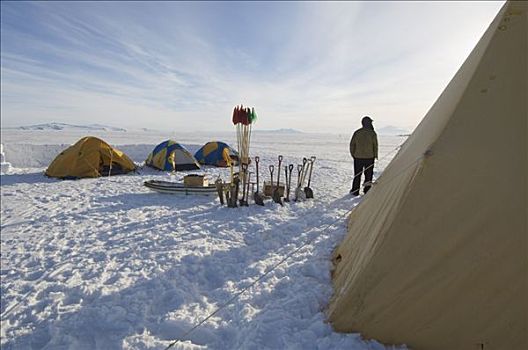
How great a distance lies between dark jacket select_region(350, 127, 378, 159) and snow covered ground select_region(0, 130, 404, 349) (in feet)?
3.83

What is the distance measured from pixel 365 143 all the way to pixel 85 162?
9443 millimetres

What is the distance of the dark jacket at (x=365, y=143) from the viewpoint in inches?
292

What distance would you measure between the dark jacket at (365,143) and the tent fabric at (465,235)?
4.83 meters

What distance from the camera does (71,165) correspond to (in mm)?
10844

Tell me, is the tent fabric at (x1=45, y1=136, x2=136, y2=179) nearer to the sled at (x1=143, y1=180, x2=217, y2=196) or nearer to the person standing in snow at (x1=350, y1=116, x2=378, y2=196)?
the sled at (x1=143, y1=180, x2=217, y2=196)

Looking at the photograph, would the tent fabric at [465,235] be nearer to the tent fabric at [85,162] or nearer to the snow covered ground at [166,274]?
the snow covered ground at [166,274]

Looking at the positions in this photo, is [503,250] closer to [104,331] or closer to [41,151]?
[104,331]

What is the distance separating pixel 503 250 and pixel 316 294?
1.64 m

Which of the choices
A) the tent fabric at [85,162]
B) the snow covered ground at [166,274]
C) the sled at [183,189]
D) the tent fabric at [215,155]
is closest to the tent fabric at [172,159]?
the tent fabric at [215,155]

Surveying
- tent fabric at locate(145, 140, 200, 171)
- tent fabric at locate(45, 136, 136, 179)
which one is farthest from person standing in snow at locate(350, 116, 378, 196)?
tent fabric at locate(45, 136, 136, 179)

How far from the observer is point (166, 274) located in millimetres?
3898

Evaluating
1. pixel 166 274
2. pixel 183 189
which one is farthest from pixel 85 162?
pixel 166 274

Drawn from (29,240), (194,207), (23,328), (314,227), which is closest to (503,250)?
(314,227)

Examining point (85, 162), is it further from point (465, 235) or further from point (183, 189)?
point (465, 235)
